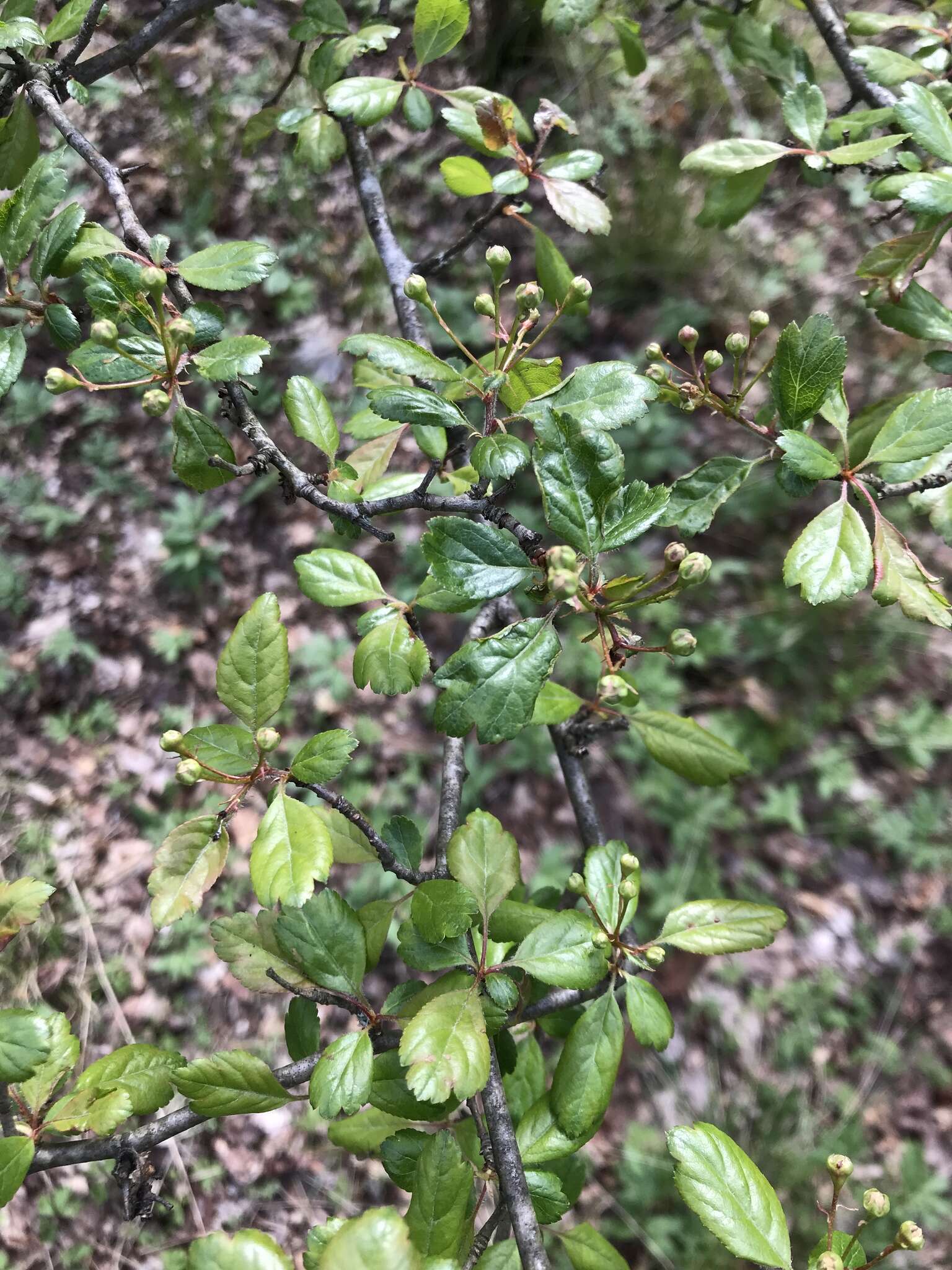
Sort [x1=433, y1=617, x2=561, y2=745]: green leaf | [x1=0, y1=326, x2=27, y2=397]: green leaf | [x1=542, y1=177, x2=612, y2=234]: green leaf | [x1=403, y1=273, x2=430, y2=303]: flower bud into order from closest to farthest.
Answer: [x1=433, y1=617, x2=561, y2=745]: green leaf → [x1=403, y1=273, x2=430, y2=303]: flower bud → [x1=0, y1=326, x2=27, y2=397]: green leaf → [x1=542, y1=177, x2=612, y2=234]: green leaf

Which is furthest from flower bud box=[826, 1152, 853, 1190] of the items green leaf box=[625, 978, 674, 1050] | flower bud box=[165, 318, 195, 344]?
flower bud box=[165, 318, 195, 344]

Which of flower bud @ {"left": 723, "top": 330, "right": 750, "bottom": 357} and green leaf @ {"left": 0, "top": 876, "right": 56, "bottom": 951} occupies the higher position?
flower bud @ {"left": 723, "top": 330, "right": 750, "bottom": 357}

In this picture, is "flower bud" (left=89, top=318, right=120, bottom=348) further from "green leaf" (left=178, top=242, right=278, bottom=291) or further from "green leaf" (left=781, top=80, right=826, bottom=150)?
"green leaf" (left=781, top=80, right=826, bottom=150)

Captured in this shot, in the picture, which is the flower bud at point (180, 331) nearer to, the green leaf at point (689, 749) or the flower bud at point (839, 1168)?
the green leaf at point (689, 749)

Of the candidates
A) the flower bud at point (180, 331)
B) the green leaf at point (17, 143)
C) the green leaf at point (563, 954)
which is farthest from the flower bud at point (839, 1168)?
the green leaf at point (17, 143)

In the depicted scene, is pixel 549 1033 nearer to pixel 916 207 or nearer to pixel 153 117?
pixel 916 207

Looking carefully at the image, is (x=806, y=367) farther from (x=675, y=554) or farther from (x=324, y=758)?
(x=324, y=758)

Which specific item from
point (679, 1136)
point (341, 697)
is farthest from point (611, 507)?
point (341, 697)
